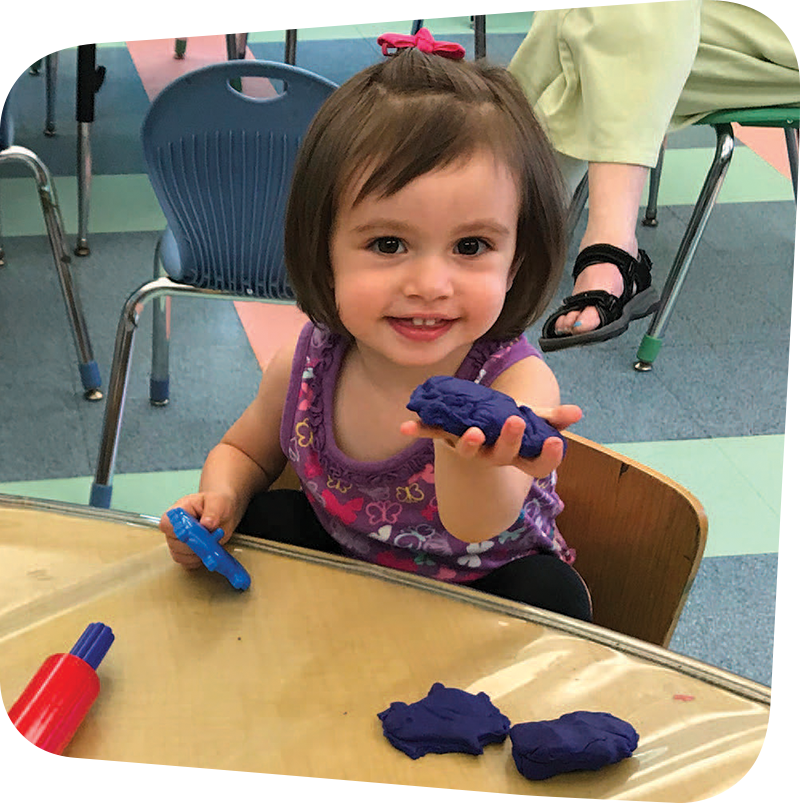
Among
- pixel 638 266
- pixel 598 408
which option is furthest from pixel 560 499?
pixel 598 408

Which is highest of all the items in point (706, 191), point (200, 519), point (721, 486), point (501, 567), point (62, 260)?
point (200, 519)

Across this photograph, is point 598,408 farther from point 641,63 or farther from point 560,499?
point 560,499

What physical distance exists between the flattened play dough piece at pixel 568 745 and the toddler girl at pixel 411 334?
118 mm

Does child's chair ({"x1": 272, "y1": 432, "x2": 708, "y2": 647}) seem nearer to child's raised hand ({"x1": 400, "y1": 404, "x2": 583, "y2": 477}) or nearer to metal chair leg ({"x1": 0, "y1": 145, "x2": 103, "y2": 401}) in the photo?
child's raised hand ({"x1": 400, "y1": 404, "x2": 583, "y2": 477})

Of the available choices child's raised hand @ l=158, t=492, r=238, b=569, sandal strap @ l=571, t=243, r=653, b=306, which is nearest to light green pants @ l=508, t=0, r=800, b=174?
sandal strap @ l=571, t=243, r=653, b=306

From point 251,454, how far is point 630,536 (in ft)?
0.97

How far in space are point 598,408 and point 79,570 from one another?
132 centimetres

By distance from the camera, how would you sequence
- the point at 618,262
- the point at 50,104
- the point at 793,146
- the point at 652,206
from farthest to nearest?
1. the point at 50,104
2. the point at 652,206
3. the point at 793,146
4. the point at 618,262

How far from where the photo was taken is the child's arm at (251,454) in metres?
0.79

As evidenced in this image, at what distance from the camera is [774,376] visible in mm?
1898

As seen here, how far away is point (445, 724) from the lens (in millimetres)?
507

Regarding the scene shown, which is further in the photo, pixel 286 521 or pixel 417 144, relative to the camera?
pixel 286 521

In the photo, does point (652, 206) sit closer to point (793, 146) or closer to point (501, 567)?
point (793, 146)

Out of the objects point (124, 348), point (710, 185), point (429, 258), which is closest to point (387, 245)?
point (429, 258)
